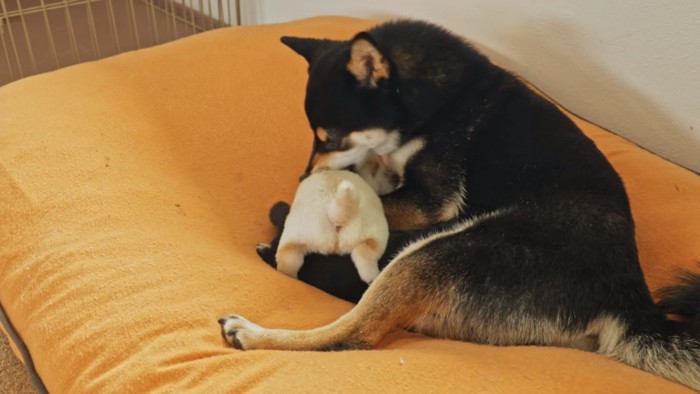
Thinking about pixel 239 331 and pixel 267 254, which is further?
pixel 267 254

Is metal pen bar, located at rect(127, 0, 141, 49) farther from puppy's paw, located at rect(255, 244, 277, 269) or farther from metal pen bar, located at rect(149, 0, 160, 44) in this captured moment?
puppy's paw, located at rect(255, 244, 277, 269)

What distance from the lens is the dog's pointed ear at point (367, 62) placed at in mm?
1529

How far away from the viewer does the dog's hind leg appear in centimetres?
133

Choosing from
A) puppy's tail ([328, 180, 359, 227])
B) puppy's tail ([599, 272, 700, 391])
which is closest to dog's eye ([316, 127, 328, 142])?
puppy's tail ([328, 180, 359, 227])

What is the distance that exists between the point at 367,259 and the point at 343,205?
150 mm

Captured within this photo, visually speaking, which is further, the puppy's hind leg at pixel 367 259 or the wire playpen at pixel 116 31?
the wire playpen at pixel 116 31

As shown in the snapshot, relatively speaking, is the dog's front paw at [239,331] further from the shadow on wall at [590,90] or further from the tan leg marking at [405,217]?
the shadow on wall at [590,90]

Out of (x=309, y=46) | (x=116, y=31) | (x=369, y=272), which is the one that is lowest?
(x=116, y=31)

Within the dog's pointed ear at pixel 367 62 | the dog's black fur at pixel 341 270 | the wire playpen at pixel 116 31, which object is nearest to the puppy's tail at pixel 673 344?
the dog's black fur at pixel 341 270

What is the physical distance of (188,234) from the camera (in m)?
1.65

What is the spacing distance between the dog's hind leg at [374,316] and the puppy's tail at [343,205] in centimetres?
17

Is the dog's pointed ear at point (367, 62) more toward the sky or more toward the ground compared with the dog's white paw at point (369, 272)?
more toward the sky

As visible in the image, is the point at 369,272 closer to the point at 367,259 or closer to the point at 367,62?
the point at 367,259

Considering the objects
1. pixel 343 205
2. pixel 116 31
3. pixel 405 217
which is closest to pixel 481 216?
pixel 405 217
